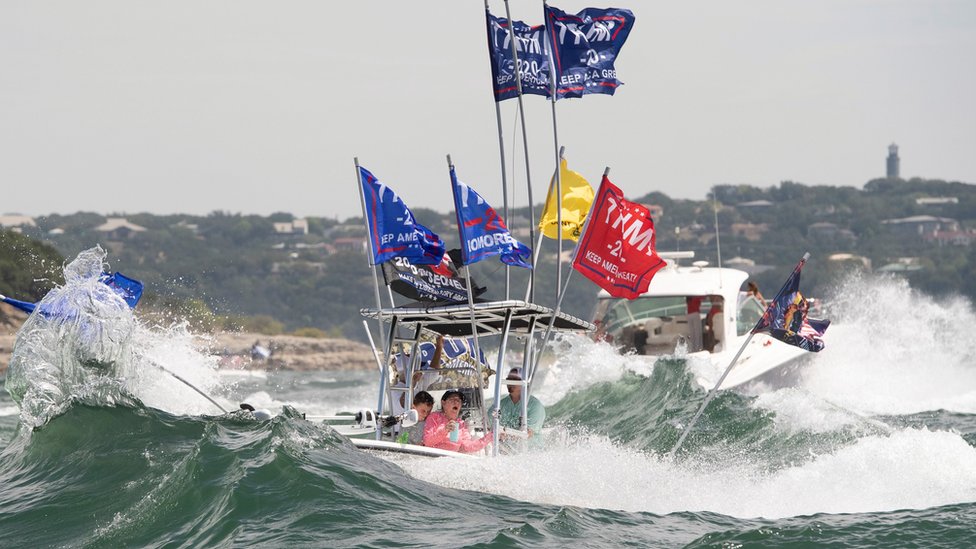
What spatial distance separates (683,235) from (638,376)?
94.4 m

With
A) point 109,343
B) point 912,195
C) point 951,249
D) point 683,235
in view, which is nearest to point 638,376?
point 109,343

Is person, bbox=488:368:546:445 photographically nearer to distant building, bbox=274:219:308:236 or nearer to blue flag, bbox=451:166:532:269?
blue flag, bbox=451:166:532:269

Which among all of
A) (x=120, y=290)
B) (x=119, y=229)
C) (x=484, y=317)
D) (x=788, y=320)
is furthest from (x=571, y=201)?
(x=119, y=229)

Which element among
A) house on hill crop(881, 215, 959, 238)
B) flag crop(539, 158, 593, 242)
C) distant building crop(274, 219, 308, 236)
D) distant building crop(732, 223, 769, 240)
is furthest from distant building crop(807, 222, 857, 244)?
flag crop(539, 158, 593, 242)

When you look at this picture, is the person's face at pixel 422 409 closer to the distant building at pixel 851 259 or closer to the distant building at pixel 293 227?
the distant building at pixel 851 259

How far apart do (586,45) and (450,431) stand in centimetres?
450

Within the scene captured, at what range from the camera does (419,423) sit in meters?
13.1

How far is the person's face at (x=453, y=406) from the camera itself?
42.5ft

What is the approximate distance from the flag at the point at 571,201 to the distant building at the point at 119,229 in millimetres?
118950

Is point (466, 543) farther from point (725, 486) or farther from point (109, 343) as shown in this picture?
point (109, 343)

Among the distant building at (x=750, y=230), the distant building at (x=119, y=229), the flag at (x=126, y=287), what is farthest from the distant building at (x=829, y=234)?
Answer: the flag at (x=126, y=287)

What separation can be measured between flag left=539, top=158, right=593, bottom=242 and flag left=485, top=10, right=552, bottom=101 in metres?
0.94

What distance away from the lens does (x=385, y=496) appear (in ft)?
36.2

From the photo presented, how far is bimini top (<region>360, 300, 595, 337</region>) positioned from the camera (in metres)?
12.9
